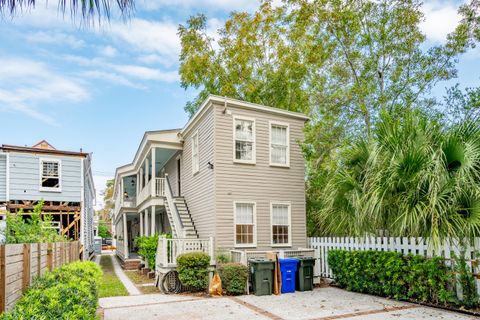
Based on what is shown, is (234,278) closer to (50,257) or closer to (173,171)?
(50,257)

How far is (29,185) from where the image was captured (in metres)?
18.9

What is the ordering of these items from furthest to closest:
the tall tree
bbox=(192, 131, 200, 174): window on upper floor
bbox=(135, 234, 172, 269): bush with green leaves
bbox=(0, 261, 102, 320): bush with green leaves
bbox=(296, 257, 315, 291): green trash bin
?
the tall tree < bbox=(135, 234, 172, 269): bush with green leaves < bbox=(192, 131, 200, 174): window on upper floor < bbox=(296, 257, 315, 291): green trash bin < bbox=(0, 261, 102, 320): bush with green leaves

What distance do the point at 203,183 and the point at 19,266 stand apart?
9734 mm

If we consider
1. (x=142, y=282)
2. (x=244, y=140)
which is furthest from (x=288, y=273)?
(x=142, y=282)

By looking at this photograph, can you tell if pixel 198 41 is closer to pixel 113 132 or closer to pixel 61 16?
pixel 113 132

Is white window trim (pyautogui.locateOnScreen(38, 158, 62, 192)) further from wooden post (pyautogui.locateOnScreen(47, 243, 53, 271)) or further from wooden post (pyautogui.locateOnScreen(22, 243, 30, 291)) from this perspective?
wooden post (pyautogui.locateOnScreen(22, 243, 30, 291))

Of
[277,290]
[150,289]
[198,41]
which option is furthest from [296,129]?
[198,41]

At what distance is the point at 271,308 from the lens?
8.89 metres

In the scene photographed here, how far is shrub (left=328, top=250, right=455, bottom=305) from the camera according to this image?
8.34 meters

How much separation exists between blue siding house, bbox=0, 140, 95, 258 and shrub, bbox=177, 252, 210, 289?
387 inches

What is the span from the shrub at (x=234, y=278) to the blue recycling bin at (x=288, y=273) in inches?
42.0

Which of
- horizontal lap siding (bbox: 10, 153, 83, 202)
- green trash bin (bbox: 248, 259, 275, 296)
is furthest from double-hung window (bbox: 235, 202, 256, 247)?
horizontal lap siding (bbox: 10, 153, 83, 202)

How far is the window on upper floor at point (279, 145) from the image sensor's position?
46.4 feet

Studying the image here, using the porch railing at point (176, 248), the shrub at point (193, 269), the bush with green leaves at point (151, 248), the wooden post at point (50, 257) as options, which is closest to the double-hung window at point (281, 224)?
the porch railing at point (176, 248)
